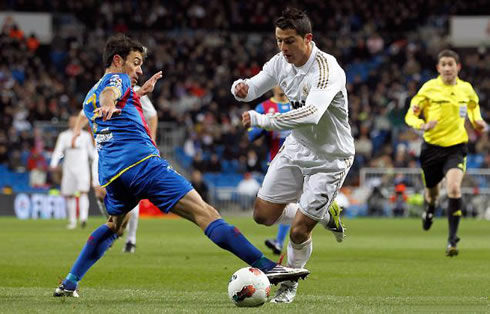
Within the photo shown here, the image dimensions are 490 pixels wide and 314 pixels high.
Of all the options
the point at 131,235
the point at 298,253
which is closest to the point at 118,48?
the point at 298,253

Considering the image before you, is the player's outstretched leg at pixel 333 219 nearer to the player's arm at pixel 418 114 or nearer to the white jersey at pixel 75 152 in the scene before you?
the player's arm at pixel 418 114

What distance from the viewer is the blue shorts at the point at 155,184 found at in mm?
7402

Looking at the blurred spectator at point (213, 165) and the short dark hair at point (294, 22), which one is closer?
the short dark hair at point (294, 22)

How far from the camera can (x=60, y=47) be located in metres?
36.5

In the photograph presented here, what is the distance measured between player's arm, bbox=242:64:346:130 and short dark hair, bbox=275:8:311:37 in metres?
0.38

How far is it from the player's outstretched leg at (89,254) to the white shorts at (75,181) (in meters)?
13.7

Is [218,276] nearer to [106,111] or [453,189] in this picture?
[106,111]

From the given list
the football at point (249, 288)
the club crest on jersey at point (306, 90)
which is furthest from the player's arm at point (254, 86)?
the football at point (249, 288)

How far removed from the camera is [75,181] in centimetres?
2208

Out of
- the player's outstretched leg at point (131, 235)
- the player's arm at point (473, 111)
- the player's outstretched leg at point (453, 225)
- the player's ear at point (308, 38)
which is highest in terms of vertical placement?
the player's ear at point (308, 38)

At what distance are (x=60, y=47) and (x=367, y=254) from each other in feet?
81.9

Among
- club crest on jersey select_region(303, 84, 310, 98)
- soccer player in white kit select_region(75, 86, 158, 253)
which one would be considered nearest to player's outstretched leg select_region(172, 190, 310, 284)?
club crest on jersey select_region(303, 84, 310, 98)

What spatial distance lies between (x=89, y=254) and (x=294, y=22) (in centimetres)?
249

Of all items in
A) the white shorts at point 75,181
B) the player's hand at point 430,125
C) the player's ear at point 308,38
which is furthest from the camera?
the white shorts at point 75,181
